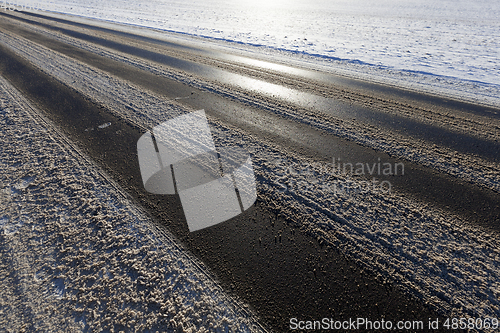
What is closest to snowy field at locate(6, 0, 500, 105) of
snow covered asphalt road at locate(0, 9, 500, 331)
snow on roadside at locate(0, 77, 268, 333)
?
snow covered asphalt road at locate(0, 9, 500, 331)

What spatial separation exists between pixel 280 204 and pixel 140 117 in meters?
3.44

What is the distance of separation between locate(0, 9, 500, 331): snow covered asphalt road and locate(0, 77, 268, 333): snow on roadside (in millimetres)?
18

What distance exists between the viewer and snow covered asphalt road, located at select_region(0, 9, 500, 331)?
7.09ft

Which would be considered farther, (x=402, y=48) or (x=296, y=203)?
(x=402, y=48)

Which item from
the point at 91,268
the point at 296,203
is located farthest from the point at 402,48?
the point at 91,268

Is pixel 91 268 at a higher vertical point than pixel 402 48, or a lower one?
lower

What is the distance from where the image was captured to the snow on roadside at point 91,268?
6.58ft

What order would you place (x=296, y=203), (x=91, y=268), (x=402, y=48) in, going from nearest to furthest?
(x=91, y=268) → (x=296, y=203) → (x=402, y=48)

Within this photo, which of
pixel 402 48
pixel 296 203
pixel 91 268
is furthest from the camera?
pixel 402 48

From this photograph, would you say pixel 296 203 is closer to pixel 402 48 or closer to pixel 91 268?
pixel 91 268

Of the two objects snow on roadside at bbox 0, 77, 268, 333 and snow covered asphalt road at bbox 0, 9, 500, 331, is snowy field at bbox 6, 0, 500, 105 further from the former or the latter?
snow on roadside at bbox 0, 77, 268, 333

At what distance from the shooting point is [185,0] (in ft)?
120

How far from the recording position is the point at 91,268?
2.32 m

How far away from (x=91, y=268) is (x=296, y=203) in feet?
7.28
